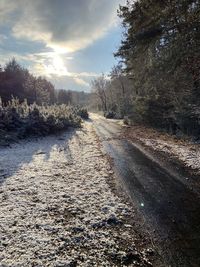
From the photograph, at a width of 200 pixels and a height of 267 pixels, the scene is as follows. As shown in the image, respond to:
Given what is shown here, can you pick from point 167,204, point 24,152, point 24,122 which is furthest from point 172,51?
point 24,122

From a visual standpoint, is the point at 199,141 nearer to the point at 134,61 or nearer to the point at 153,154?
the point at 153,154

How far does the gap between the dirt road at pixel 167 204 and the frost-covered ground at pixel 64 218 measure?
0.49m

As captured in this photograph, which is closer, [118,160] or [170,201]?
[170,201]

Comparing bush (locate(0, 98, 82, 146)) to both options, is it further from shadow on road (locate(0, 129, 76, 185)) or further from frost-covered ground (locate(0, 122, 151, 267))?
frost-covered ground (locate(0, 122, 151, 267))

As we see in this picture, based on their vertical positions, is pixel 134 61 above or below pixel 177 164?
above

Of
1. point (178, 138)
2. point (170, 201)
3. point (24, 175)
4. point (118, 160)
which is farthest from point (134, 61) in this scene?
point (170, 201)

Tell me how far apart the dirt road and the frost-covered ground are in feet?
1.62

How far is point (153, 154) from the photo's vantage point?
1230 centimetres

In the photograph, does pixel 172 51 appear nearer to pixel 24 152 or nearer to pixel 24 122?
pixel 24 152

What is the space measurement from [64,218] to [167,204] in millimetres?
2581

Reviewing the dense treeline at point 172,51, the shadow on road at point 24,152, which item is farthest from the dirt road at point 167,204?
the dense treeline at point 172,51

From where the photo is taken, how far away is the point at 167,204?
252 inches

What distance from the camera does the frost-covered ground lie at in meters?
4.44

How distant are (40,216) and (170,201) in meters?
3.29
